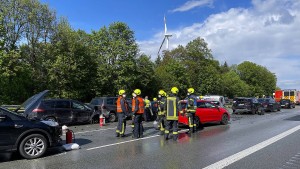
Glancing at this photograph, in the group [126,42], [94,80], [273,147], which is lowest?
[273,147]

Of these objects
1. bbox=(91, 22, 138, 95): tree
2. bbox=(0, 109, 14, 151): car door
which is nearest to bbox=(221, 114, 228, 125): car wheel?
bbox=(0, 109, 14, 151): car door

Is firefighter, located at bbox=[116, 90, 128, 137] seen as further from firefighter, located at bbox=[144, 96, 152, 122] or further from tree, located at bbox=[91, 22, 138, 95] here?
tree, located at bbox=[91, 22, 138, 95]

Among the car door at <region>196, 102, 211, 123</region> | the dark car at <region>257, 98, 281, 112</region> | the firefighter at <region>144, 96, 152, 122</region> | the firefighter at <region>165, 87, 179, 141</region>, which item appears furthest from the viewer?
the dark car at <region>257, 98, 281, 112</region>

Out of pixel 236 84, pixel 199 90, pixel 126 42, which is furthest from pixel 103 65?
pixel 236 84

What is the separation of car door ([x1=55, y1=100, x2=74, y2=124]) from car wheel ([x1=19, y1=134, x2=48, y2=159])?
27.2 feet

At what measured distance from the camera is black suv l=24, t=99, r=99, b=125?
16.1 m

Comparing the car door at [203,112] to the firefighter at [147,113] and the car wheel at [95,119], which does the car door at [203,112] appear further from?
the car wheel at [95,119]

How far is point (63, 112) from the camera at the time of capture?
55.8ft

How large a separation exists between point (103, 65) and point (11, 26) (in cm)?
1153

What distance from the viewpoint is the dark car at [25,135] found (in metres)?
8.05

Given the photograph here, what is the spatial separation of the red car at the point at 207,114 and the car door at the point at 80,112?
5.54 metres

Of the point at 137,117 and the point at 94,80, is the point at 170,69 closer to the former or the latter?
the point at 94,80

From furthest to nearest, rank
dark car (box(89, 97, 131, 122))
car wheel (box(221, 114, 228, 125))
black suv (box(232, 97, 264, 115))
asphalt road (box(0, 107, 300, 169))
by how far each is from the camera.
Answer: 1. black suv (box(232, 97, 264, 115))
2. dark car (box(89, 97, 131, 122))
3. car wheel (box(221, 114, 228, 125))
4. asphalt road (box(0, 107, 300, 169))

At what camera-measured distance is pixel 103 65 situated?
1613 inches
